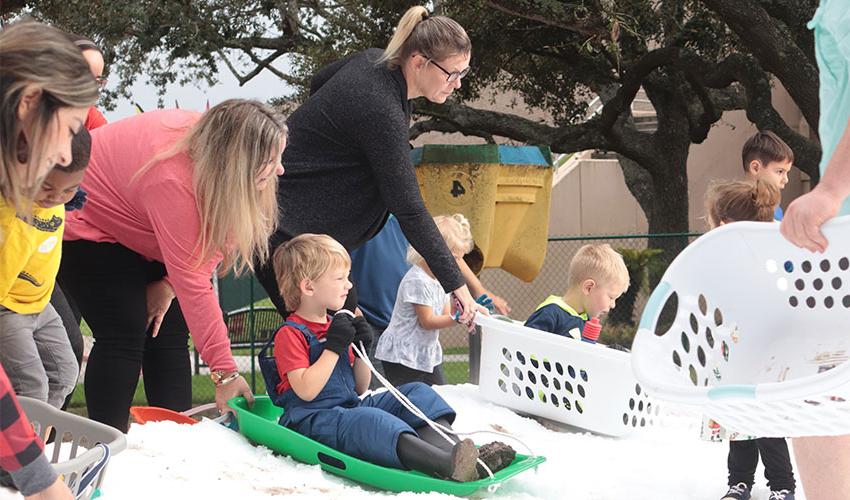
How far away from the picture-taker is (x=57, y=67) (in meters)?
1.38

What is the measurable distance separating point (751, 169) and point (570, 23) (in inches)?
195

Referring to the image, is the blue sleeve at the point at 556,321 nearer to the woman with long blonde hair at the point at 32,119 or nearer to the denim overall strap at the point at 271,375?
the denim overall strap at the point at 271,375

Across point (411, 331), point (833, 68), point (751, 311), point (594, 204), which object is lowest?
point (411, 331)

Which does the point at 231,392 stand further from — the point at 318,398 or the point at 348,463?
the point at 348,463

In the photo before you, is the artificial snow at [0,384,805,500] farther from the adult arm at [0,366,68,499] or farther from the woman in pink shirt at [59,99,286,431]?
the adult arm at [0,366,68,499]

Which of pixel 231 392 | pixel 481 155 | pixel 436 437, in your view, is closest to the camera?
pixel 436 437

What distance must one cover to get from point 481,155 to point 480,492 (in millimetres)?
3863

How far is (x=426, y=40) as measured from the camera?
2896 mm

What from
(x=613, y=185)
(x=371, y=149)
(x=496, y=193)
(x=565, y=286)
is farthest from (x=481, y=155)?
(x=613, y=185)

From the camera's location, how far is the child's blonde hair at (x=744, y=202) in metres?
2.93

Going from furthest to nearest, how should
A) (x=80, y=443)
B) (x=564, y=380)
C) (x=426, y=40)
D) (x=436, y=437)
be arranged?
→ (x=564, y=380), (x=426, y=40), (x=436, y=437), (x=80, y=443)

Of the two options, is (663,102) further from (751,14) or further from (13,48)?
(13,48)

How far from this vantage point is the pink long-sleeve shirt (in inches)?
97.5

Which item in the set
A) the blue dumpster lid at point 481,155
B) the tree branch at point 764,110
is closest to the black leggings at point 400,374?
the blue dumpster lid at point 481,155
